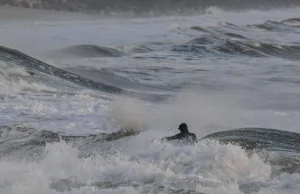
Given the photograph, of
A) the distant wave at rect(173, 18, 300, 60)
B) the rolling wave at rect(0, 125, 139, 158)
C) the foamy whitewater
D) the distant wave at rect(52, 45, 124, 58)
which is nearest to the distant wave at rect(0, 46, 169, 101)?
the foamy whitewater

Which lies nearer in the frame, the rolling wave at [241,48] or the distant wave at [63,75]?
the distant wave at [63,75]

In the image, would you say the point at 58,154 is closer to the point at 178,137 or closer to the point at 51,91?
the point at 178,137

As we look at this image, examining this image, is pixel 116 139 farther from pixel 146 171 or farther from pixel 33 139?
pixel 146 171

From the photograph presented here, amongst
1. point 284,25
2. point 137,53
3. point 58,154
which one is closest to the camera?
point 58,154

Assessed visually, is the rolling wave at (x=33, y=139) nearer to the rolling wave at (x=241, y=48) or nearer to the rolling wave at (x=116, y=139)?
the rolling wave at (x=116, y=139)

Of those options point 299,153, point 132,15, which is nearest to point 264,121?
point 299,153

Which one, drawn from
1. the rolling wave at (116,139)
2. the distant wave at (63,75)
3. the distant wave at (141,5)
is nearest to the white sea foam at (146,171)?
the rolling wave at (116,139)

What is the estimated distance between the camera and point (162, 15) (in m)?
68.0

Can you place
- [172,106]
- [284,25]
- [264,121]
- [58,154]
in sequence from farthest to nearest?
[284,25] → [172,106] → [264,121] → [58,154]

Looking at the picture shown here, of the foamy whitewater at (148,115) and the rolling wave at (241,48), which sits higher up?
the rolling wave at (241,48)

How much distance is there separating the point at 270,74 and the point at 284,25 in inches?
1234

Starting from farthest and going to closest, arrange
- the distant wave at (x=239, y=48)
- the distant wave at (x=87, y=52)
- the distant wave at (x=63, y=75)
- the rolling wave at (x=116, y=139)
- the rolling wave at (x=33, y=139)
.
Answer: the distant wave at (x=239, y=48) → the distant wave at (x=87, y=52) → the distant wave at (x=63, y=75) → the rolling wave at (x=33, y=139) → the rolling wave at (x=116, y=139)

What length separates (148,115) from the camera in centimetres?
1653

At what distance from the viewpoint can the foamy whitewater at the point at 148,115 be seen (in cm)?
945
